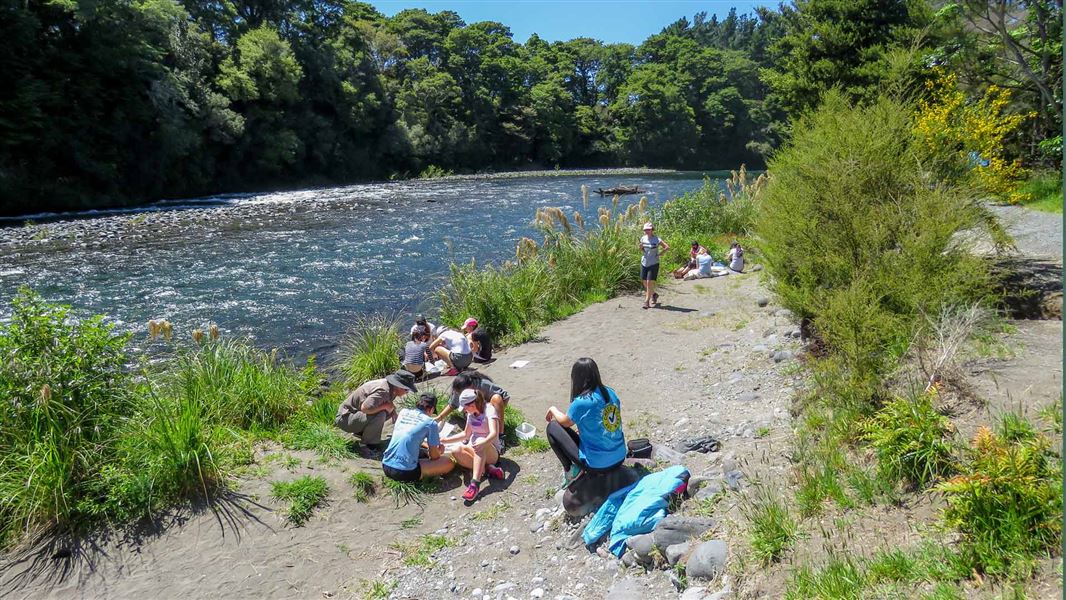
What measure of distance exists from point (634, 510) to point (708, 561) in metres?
0.88

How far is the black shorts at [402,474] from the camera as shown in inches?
228

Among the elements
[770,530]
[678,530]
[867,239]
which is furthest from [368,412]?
[867,239]

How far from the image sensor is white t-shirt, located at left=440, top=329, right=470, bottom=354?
8.84m

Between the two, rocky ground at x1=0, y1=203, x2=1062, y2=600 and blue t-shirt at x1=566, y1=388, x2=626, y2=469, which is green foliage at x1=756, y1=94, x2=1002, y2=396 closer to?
rocky ground at x1=0, y1=203, x2=1062, y2=600

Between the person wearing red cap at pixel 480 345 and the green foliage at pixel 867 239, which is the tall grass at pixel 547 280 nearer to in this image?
the person wearing red cap at pixel 480 345

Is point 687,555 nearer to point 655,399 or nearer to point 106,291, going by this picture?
point 655,399

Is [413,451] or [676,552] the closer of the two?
[676,552]

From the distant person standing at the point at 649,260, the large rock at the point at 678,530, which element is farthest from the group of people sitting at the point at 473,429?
the distant person standing at the point at 649,260

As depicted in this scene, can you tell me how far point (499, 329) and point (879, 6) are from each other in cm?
1594

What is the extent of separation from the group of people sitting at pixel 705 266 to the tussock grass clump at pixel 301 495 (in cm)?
940

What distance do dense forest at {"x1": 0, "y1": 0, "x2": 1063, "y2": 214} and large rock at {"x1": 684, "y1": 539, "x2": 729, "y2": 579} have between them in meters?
5.05

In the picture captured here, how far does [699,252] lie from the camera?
1367cm

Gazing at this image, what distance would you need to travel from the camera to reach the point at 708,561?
351 cm

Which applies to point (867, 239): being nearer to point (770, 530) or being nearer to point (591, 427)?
point (591, 427)
